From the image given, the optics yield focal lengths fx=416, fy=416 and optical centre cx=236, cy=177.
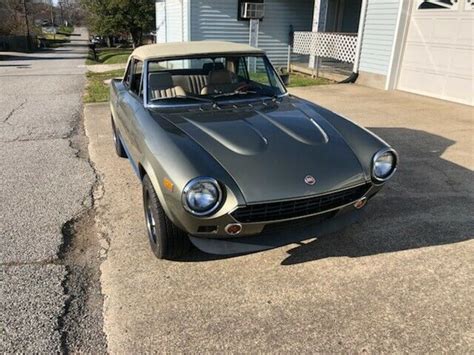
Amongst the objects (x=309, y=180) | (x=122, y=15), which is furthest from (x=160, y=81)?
(x=122, y=15)

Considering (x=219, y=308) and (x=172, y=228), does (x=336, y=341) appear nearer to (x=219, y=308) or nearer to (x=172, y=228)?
(x=219, y=308)

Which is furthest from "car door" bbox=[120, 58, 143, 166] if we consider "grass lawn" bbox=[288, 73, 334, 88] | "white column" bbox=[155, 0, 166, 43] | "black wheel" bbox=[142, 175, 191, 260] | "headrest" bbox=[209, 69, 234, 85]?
"white column" bbox=[155, 0, 166, 43]

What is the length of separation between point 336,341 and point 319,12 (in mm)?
12495

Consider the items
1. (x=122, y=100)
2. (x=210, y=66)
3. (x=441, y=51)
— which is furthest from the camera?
(x=441, y=51)

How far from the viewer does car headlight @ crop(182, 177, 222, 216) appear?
98.3 inches

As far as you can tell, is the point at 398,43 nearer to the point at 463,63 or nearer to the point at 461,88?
the point at 463,63

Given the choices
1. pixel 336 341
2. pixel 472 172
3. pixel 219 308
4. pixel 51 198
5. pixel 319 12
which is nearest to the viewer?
pixel 336 341

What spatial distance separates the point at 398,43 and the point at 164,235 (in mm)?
9072

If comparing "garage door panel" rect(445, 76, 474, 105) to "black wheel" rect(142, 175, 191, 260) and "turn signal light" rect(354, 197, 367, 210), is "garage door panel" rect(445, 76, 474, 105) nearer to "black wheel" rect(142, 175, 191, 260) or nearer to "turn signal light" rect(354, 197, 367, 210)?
"turn signal light" rect(354, 197, 367, 210)

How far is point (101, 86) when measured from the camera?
12.1 metres

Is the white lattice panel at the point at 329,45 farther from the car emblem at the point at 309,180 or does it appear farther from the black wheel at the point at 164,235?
the black wheel at the point at 164,235

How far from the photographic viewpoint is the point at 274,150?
9.57ft

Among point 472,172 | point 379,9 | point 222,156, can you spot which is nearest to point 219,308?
point 222,156

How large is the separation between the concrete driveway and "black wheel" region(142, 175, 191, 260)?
122 millimetres
